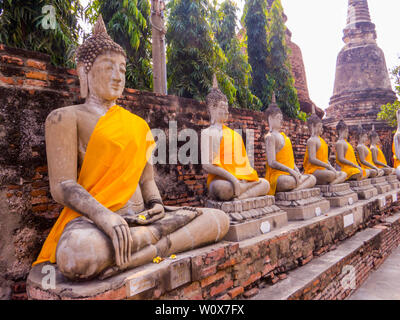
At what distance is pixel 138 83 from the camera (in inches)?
320

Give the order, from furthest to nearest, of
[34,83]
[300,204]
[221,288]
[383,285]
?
[300,204] < [383,285] < [34,83] < [221,288]

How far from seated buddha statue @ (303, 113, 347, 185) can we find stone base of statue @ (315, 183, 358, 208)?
0.12 meters

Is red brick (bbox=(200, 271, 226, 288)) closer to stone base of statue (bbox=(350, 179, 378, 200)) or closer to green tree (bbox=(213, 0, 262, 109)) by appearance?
stone base of statue (bbox=(350, 179, 378, 200))

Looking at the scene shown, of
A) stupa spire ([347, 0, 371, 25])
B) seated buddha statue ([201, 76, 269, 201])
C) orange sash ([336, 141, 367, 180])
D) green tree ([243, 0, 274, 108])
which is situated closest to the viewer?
seated buddha statue ([201, 76, 269, 201])

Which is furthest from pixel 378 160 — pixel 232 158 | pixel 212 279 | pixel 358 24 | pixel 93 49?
pixel 358 24

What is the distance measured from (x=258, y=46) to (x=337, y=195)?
7157mm

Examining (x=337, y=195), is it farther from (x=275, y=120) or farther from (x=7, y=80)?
(x=7, y=80)

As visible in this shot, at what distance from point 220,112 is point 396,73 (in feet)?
35.5

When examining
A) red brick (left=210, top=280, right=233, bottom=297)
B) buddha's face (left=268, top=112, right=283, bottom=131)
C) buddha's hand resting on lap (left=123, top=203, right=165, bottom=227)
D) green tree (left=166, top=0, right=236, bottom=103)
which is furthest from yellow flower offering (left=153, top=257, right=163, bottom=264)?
green tree (left=166, top=0, right=236, bottom=103)

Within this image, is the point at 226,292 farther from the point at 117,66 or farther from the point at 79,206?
the point at 117,66

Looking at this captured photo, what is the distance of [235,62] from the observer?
10344 mm

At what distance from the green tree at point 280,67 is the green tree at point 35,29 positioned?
6.94 m

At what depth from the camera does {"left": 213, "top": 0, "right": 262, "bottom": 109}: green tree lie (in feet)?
33.1

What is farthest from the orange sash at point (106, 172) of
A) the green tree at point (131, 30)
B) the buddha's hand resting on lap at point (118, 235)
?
the green tree at point (131, 30)
